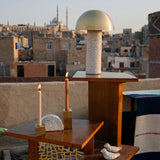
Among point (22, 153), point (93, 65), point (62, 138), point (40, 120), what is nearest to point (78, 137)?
point (62, 138)

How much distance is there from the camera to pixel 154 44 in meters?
13.1

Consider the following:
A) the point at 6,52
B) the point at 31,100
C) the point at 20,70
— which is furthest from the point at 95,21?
the point at 6,52

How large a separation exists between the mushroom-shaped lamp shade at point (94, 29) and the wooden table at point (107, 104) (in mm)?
141

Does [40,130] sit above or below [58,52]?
below

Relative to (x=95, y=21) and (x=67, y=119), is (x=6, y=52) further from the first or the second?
(x=67, y=119)

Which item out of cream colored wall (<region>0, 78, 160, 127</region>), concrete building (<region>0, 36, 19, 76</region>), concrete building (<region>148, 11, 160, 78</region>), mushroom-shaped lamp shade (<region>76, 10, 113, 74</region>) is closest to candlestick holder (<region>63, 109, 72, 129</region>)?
mushroom-shaped lamp shade (<region>76, 10, 113, 74</region>)

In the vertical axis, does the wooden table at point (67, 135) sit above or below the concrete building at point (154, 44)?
below

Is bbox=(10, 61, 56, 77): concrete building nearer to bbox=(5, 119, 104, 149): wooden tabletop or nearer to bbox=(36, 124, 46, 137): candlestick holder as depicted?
bbox=(5, 119, 104, 149): wooden tabletop

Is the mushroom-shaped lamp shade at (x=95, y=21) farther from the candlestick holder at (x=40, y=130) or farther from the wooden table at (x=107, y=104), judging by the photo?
the candlestick holder at (x=40, y=130)

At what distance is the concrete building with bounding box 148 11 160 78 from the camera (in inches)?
498

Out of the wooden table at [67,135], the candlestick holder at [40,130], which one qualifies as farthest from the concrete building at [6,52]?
the candlestick holder at [40,130]

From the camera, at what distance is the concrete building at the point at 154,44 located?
41.5ft

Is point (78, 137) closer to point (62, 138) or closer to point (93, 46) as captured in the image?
point (62, 138)

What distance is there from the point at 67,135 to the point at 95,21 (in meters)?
1.10
